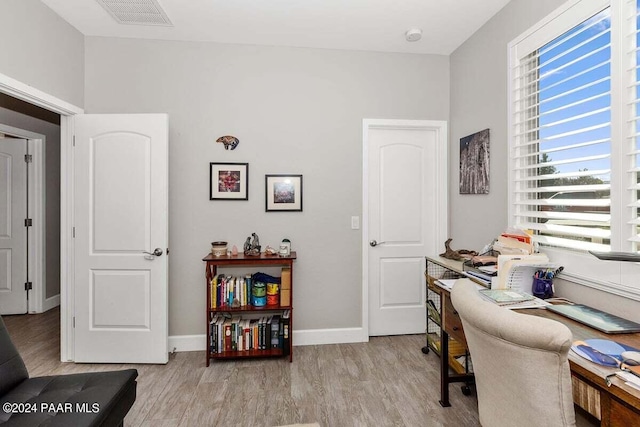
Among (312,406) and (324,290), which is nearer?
(312,406)

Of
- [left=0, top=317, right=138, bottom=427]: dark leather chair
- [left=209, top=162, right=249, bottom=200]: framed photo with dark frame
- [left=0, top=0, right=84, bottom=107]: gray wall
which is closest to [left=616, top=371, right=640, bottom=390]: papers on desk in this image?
[left=0, top=317, right=138, bottom=427]: dark leather chair

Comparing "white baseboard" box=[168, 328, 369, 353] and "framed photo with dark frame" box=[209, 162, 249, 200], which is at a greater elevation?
"framed photo with dark frame" box=[209, 162, 249, 200]

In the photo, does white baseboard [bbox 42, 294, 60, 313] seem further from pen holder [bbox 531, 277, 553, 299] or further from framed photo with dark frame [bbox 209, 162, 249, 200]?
pen holder [bbox 531, 277, 553, 299]

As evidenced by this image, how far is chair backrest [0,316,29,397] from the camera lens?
1.49 m

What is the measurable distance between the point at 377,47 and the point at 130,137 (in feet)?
7.84

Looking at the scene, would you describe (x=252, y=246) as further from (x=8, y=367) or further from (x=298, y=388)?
(x=8, y=367)

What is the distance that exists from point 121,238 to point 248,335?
53.9 inches

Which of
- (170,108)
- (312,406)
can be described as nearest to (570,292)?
(312,406)

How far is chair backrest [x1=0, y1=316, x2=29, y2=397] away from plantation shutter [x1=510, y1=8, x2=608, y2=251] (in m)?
3.05

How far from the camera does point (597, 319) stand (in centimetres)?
142

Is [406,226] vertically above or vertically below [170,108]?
below

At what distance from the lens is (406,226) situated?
10.5 feet

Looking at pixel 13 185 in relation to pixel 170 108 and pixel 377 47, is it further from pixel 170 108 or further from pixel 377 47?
pixel 377 47

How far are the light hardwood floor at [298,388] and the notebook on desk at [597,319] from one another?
0.94 metres
